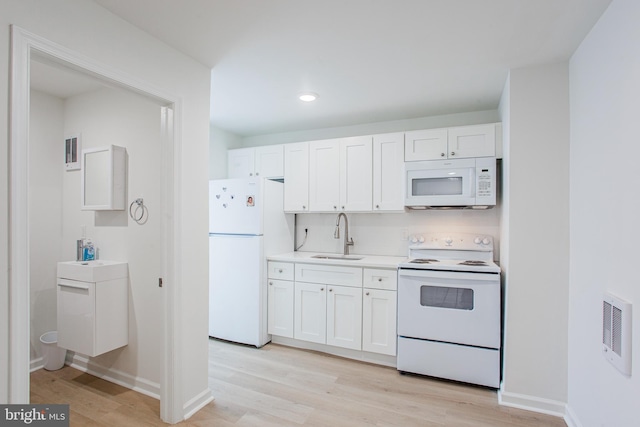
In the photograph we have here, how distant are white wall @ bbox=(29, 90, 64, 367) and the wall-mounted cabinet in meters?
0.52

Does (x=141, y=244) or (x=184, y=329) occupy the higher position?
(x=141, y=244)

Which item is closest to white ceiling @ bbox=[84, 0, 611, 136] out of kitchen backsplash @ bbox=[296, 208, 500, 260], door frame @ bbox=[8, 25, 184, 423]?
door frame @ bbox=[8, 25, 184, 423]

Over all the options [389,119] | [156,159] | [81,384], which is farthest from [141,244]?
Result: [389,119]

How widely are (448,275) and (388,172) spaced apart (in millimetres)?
1178

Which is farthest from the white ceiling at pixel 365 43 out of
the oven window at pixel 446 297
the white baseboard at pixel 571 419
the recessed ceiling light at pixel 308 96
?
the white baseboard at pixel 571 419

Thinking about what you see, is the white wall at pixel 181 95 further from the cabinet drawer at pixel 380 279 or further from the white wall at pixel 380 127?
the white wall at pixel 380 127

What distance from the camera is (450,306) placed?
2.73 meters

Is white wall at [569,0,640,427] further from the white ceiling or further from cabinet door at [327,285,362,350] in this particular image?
cabinet door at [327,285,362,350]

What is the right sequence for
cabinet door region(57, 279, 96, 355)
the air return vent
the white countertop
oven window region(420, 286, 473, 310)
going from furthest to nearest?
the white countertop, oven window region(420, 286, 473, 310), cabinet door region(57, 279, 96, 355), the air return vent

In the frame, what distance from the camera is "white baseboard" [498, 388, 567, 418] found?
2.24 meters

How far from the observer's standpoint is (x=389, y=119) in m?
3.68

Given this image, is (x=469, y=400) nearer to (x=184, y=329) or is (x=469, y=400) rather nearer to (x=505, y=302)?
(x=505, y=302)

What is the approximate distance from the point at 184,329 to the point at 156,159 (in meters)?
1.31

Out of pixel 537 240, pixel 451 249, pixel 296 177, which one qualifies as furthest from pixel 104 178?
pixel 537 240
